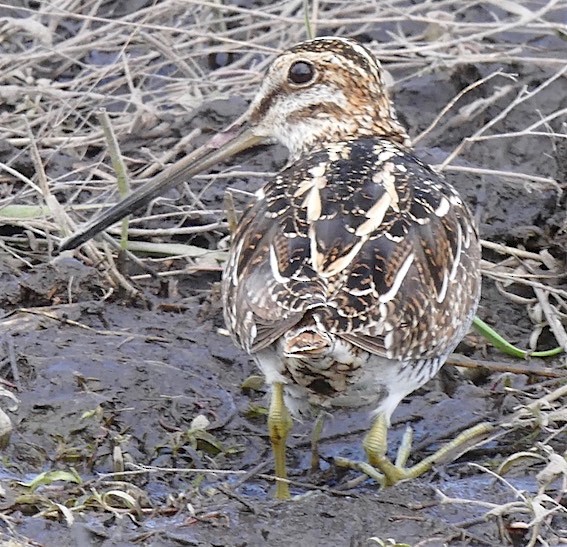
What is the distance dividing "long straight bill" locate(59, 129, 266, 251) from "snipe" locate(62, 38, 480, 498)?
0.27 m

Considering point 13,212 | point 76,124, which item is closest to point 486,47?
A: point 76,124

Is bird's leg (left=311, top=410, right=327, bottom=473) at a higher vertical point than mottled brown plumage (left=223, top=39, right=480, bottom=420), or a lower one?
lower

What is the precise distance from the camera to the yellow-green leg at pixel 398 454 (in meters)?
4.20

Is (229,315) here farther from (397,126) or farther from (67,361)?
(397,126)

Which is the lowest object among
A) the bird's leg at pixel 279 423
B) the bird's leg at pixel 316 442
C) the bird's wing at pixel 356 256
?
the bird's leg at pixel 316 442

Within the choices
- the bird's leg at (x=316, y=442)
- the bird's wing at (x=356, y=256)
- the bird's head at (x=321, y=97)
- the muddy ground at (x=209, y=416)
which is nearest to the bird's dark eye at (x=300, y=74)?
the bird's head at (x=321, y=97)

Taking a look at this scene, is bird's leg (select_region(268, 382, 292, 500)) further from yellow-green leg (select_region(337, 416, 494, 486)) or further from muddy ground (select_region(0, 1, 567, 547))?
yellow-green leg (select_region(337, 416, 494, 486))

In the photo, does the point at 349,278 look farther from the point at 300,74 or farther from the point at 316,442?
the point at 300,74

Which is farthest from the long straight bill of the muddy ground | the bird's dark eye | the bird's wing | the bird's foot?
the bird's foot

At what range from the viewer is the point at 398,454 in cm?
440

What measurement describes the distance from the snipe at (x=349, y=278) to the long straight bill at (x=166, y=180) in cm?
27

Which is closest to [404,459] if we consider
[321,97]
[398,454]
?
[398,454]

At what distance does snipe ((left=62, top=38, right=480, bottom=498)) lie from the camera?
3.79 metres

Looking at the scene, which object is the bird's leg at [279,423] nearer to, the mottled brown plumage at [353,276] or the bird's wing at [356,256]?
the mottled brown plumage at [353,276]
